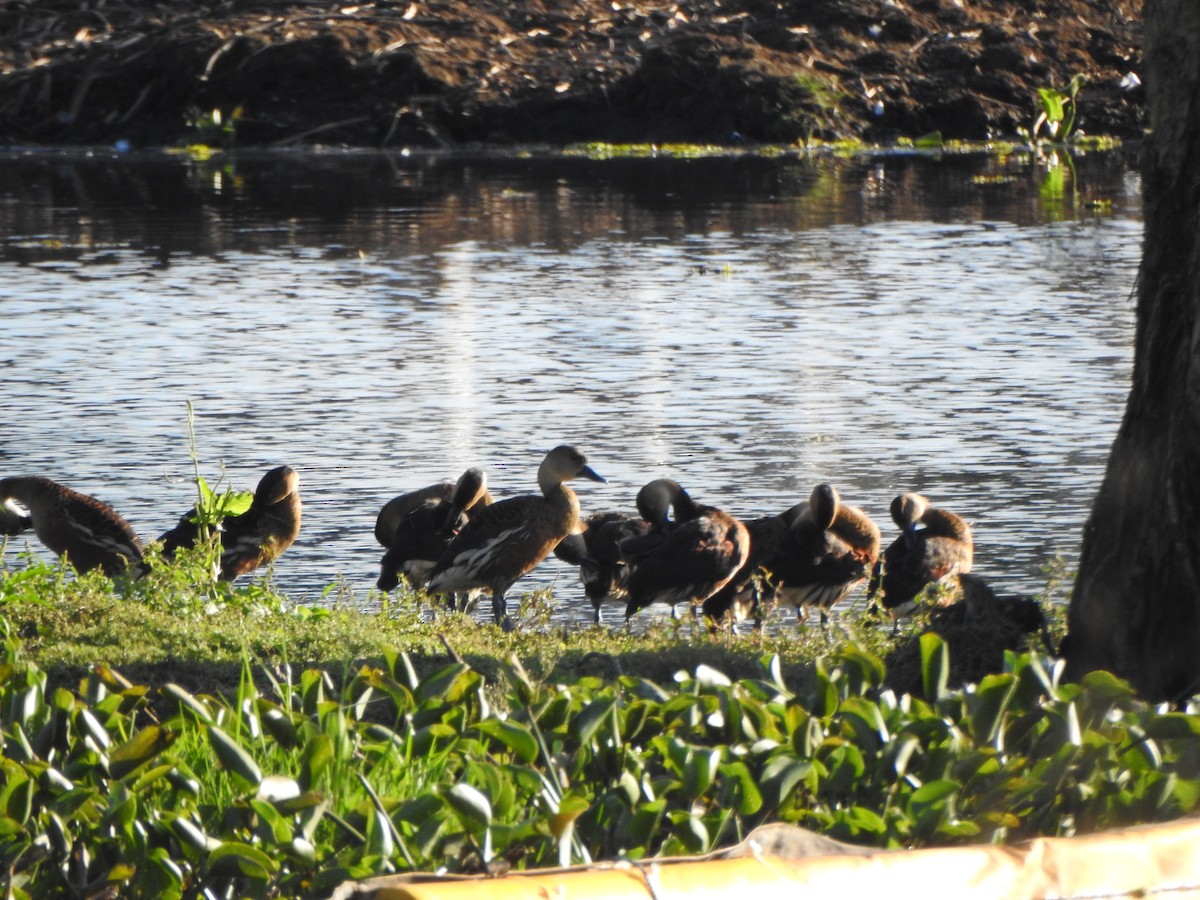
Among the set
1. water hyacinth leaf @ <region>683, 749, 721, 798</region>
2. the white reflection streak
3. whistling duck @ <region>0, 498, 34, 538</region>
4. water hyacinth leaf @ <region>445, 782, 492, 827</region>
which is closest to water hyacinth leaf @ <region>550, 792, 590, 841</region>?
water hyacinth leaf @ <region>445, 782, 492, 827</region>

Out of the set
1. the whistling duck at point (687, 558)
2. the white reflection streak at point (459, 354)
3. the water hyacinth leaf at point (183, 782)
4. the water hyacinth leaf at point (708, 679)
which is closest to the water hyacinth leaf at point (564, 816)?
the water hyacinth leaf at point (183, 782)

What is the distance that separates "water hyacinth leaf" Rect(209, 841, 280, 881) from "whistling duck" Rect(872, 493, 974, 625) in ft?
17.0

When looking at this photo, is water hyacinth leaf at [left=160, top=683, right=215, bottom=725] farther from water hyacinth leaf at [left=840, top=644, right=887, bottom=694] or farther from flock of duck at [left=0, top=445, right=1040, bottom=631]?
flock of duck at [left=0, top=445, right=1040, bottom=631]

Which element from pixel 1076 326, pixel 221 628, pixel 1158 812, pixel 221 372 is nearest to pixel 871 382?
pixel 1076 326

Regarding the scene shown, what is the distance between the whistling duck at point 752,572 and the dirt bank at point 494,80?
24520mm

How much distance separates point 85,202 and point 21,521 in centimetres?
1675

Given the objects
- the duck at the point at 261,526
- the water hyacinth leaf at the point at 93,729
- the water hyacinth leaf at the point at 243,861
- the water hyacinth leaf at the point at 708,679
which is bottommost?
the duck at the point at 261,526

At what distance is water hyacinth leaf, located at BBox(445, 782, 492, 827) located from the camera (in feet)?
12.4

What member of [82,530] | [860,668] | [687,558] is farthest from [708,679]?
[82,530]

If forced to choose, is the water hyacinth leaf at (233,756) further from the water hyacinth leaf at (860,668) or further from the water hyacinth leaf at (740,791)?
the water hyacinth leaf at (860,668)

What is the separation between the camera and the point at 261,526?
938 cm

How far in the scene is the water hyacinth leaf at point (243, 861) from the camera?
12.4 ft

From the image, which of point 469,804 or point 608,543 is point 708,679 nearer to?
point 469,804

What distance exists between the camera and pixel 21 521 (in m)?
9.68
